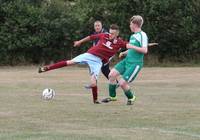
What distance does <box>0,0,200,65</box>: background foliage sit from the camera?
35.7m

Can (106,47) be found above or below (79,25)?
below

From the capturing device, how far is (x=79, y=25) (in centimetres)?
3594

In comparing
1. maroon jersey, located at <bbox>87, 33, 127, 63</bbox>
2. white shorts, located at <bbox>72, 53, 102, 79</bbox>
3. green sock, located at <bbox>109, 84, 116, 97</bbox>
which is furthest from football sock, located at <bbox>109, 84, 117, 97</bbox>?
maroon jersey, located at <bbox>87, 33, 127, 63</bbox>

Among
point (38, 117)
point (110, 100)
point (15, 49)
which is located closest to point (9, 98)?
point (110, 100)

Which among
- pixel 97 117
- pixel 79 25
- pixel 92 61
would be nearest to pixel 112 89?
pixel 92 61

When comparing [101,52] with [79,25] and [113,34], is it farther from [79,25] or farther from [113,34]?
[79,25]

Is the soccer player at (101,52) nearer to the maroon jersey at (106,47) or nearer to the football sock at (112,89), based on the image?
the maroon jersey at (106,47)

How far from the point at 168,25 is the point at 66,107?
24444 mm

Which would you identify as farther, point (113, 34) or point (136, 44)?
point (113, 34)

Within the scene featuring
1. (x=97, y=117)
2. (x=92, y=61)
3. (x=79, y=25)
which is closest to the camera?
(x=97, y=117)

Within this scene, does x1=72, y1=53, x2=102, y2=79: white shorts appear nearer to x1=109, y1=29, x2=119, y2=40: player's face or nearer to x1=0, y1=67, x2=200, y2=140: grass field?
x1=109, y1=29, x2=119, y2=40: player's face

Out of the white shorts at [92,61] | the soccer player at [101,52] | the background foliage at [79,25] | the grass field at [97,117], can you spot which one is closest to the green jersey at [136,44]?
the soccer player at [101,52]

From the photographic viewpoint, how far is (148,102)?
1430cm

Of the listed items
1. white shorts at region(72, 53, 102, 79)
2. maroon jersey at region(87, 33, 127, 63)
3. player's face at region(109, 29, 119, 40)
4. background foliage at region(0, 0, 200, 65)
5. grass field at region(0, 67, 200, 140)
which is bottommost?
grass field at region(0, 67, 200, 140)
